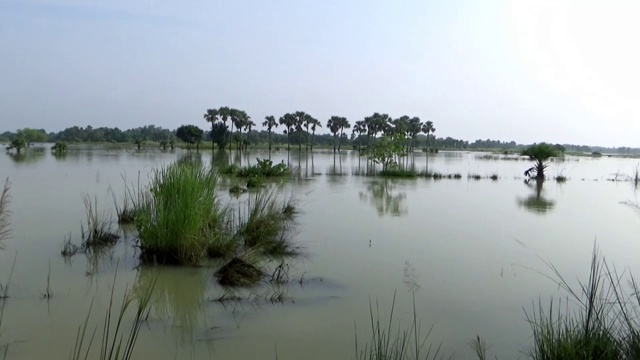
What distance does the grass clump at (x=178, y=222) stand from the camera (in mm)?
6281

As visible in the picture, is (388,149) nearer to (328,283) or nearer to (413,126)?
(328,283)

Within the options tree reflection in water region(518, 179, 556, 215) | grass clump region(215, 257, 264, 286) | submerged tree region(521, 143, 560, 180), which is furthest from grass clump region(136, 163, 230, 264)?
submerged tree region(521, 143, 560, 180)

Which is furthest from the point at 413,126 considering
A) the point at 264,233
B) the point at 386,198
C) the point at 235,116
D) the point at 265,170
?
the point at 264,233

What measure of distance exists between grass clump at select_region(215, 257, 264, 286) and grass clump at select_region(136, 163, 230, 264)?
0.71m

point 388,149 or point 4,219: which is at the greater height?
point 388,149

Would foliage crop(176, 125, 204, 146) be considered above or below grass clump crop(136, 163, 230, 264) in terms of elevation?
above

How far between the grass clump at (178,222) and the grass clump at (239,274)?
2.33 ft

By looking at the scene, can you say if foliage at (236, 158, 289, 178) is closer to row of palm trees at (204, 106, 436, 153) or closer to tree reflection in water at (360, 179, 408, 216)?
tree reflection in water at (360, 179, 408, 216)

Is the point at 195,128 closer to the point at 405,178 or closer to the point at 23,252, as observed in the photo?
the point at 405,178

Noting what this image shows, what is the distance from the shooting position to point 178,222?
246 inches

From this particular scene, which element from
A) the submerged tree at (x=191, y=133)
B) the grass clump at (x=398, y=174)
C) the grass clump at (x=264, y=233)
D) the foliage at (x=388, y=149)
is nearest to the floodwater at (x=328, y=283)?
the grass clump at (x=264, y=233)

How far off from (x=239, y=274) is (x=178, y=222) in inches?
43.7

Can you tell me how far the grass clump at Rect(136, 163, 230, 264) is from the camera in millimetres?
6281

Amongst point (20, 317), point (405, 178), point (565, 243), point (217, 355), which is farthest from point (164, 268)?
point (405, 178)
